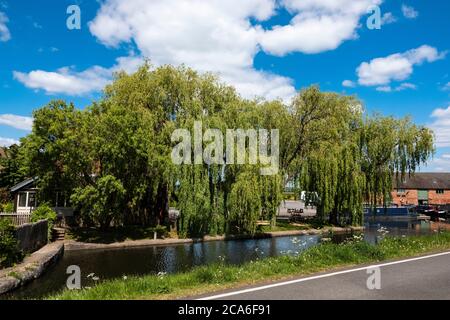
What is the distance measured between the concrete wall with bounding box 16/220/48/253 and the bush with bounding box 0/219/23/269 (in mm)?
818

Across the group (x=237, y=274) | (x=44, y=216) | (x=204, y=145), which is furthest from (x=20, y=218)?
(x=237, y=274)

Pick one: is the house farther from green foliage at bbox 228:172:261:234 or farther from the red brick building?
the red brick building

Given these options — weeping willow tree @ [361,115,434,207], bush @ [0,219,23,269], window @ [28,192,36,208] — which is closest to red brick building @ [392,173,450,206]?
weeping willow tree @ [361,115,434,207]

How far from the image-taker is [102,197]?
81.6ft

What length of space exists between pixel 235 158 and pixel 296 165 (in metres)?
9.56

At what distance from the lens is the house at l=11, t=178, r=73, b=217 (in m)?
31.5

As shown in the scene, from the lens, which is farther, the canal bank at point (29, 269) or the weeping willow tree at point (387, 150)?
the weeping willow tree at point (387, 150)

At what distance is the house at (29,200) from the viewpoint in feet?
103

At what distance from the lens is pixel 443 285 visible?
913 cm

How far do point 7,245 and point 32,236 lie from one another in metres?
4.42

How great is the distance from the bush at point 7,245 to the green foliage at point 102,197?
25.8 feet

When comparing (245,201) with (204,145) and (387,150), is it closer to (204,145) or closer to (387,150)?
(204,145)

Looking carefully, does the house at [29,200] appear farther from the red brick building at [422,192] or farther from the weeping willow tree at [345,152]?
the red brick building at [422,192]

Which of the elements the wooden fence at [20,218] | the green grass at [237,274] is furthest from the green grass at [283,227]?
the green grass at [237,274]
